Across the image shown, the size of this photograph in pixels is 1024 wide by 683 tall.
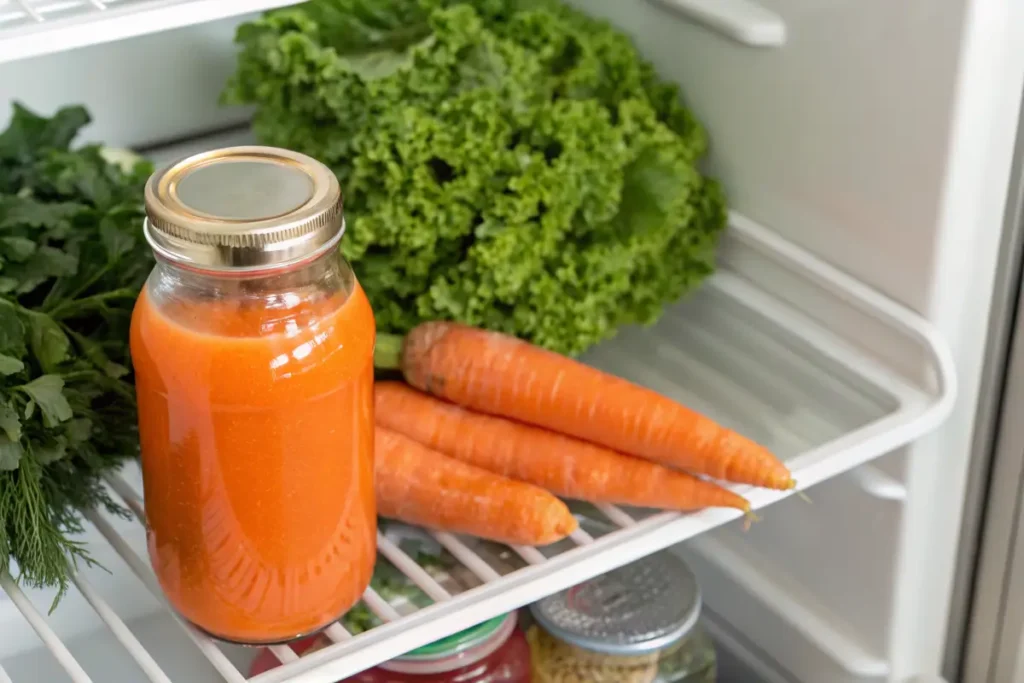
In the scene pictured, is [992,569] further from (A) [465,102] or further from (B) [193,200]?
(B) [193,200]

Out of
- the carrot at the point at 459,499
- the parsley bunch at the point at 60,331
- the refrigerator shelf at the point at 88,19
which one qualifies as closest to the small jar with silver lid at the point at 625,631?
the carrot at the point at 459,499

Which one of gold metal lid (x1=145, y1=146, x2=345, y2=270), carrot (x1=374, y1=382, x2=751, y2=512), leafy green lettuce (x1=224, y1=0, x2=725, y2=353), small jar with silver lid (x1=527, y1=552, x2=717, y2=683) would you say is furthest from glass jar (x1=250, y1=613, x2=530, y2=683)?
gold metal lid (x1=145, y1=146, x2=345, y2=270)

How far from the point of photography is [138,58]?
49.7 inches

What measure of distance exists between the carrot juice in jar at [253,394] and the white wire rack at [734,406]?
0.06m

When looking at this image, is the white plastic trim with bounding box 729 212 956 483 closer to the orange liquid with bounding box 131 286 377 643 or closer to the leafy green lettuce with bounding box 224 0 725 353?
the leafy green lettuce with bounding box 224 0 725 353

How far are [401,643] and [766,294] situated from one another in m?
0.54

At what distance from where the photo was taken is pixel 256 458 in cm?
80

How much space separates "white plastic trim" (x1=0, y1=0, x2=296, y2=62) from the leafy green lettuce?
222 mm

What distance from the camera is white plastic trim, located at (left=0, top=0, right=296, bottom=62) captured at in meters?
0.77

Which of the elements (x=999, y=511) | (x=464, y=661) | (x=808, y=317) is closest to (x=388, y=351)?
(x=464, y=661)

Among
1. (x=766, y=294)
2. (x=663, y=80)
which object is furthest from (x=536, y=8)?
(x=766, y=294)

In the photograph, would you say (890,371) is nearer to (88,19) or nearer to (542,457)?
(542,457)

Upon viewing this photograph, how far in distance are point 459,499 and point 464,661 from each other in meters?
0.18

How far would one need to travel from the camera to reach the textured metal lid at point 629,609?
3.72 feet
